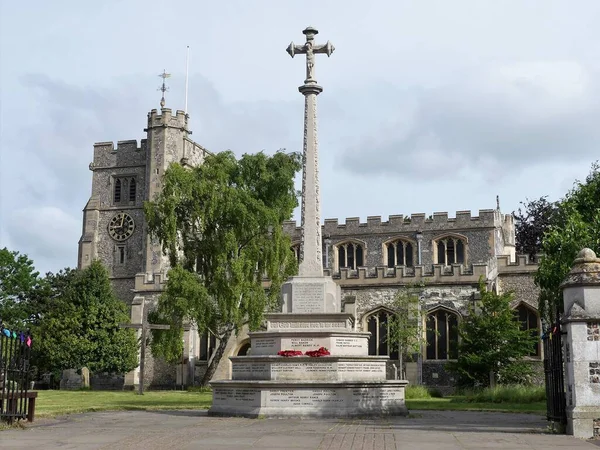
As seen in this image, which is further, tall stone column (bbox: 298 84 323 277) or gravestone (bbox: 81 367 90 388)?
gravestone (bbox: 81 367 90 388)

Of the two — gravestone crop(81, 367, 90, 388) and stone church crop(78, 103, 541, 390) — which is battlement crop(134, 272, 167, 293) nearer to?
stone church crop(78, 103, 541, 390)

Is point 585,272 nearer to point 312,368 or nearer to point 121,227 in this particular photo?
point 312,368

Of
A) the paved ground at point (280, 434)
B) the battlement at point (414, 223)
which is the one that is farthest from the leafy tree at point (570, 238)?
the battlement at point (414, 223)

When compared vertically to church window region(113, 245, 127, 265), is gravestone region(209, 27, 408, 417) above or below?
below

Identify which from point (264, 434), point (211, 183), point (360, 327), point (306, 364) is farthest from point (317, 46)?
point (360, 327)

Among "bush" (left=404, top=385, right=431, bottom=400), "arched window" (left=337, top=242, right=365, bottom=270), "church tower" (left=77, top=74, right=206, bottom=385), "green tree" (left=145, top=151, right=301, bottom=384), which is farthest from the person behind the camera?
"church tower" (left=77, top=74, right=206, bottom=385)

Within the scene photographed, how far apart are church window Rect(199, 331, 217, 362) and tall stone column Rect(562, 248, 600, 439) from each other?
101 feet

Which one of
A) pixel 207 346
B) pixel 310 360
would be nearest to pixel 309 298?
pixel 310 360

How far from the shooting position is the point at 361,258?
161 ft

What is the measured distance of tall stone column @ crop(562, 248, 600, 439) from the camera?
13008 mm

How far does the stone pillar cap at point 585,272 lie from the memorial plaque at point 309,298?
22.2 feet

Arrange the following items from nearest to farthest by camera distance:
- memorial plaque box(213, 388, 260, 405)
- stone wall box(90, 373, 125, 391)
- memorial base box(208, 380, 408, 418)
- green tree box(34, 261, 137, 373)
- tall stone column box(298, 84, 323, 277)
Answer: memorial base box(208, 380, 408, 418)
memorial plaque box(213, 388, 260, 405)
tall stone column box(298, 84, 323, 277)
green tree box(34, 261, 137, 373)
stone wall box(90, 373, 125, 391)

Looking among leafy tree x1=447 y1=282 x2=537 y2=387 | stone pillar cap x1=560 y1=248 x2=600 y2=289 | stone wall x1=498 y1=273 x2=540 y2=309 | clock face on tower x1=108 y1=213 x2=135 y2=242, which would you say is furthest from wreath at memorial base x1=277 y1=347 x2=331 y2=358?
clock face on tower x1=108 y1=213 x2=135 y2=242

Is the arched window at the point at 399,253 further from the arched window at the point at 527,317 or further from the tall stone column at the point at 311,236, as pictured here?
the tall stone column at the point at 311,236
